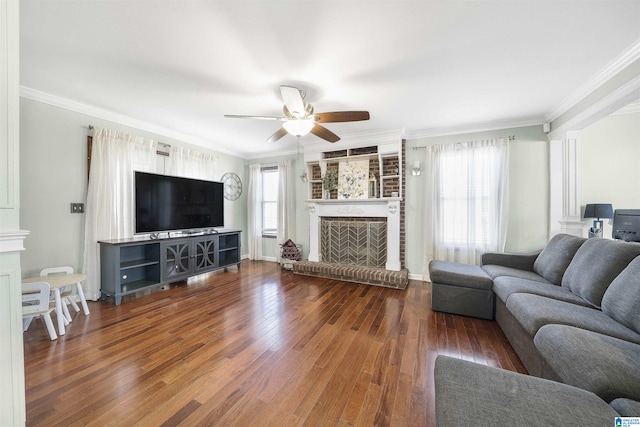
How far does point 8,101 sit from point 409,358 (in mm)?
2841

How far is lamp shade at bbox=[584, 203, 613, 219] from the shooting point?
9.78 ft

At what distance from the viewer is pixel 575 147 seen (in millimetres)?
3113

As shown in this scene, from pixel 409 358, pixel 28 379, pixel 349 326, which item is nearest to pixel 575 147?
pixel 409 358

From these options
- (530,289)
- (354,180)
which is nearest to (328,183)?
(354,180)

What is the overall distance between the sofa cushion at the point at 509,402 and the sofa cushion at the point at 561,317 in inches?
30.7

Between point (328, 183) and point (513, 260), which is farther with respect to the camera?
point (328, 183)

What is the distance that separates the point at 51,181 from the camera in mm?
2795

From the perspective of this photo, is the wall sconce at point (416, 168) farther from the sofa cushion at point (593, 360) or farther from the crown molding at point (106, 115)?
the crown molding at point (106, 115)

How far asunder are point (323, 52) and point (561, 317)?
260 cm

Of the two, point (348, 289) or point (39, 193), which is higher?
point (39, 193)

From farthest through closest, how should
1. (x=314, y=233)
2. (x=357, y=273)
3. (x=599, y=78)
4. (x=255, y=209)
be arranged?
(x=255, y=209) → (x=314, y=233) → (x=357, y=273) → (x=599, y=78)

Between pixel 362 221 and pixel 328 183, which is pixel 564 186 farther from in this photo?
pixel 328 183

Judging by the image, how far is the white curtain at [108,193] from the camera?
9.94 ft

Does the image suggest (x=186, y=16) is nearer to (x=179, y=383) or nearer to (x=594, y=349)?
(x=179, y=383)
